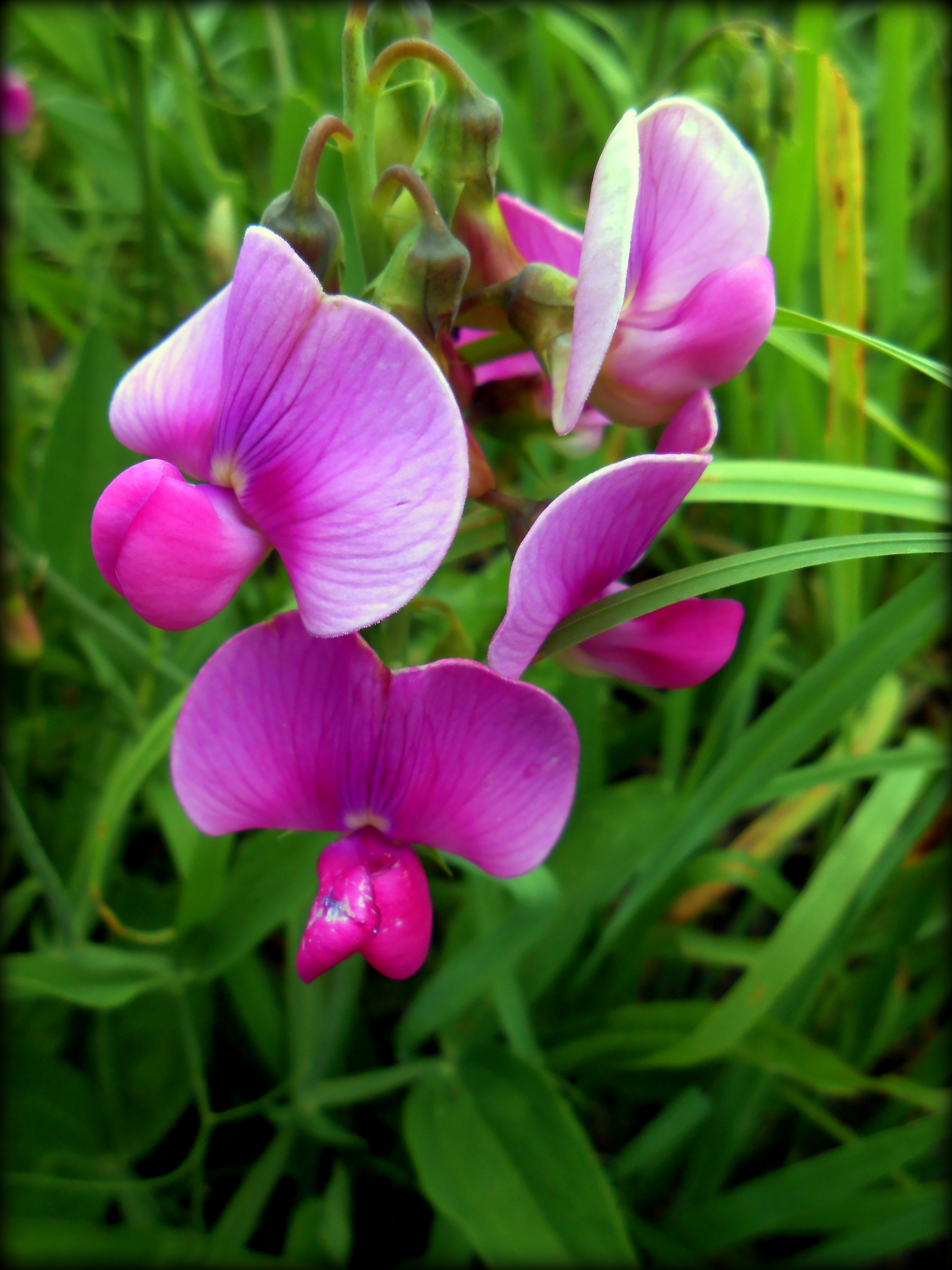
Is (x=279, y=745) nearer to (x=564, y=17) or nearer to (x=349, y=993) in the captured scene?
(x=349, y=993)

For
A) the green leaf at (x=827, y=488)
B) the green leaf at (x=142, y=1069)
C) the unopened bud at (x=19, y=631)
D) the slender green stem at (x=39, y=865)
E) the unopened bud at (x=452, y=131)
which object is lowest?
the green leaf at (x=142, y=1069)

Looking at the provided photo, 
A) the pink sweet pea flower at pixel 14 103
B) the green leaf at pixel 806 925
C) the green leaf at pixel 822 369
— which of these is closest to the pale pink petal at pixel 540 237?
the green leaf at pixel 822 369

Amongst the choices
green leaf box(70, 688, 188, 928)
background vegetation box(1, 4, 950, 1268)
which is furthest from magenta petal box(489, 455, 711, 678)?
green leaf box(70, 688, 188, 928)

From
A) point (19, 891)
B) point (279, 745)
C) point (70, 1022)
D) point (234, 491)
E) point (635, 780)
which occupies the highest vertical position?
point (234, 491)

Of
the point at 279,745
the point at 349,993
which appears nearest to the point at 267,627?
the point at 279,745

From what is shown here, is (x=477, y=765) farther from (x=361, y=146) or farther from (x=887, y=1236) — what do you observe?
(x=887, y=1236)

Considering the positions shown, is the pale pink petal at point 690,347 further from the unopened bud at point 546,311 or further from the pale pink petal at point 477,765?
the pale pink petal at point 477,765
